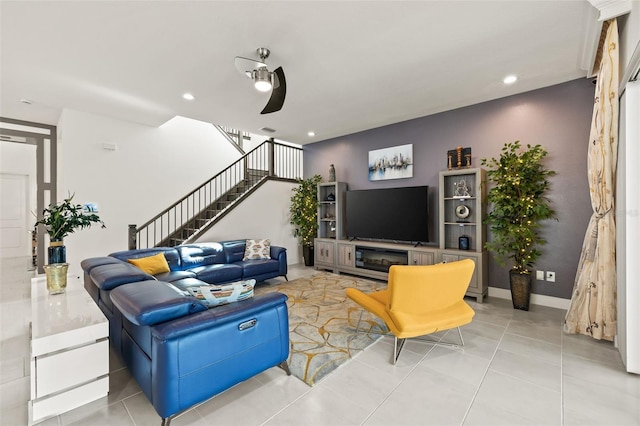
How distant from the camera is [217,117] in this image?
4.91 metres

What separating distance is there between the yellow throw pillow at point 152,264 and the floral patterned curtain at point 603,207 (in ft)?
16.5

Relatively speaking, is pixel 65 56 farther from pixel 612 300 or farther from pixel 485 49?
pixel 612 300

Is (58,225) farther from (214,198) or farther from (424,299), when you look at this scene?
(214,198)

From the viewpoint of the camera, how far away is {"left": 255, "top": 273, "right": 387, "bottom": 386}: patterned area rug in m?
2.37

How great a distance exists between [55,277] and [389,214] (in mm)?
4545

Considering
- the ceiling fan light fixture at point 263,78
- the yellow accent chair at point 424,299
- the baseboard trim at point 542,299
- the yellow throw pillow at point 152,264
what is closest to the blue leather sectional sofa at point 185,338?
the yellow accent chair at point 424,299

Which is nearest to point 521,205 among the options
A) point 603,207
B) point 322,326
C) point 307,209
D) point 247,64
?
point 603,207

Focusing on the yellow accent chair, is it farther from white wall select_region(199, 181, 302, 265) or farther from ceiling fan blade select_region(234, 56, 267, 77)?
white wall select_region(199, 181, 302, 265)

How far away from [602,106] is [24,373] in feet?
18.3

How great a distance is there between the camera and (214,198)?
21.8ft

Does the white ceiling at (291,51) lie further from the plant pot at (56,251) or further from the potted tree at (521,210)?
the plant pot at (56,251)

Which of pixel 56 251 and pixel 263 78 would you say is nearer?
pixel 56 251

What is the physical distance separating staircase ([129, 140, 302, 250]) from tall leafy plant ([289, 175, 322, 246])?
Answer: 2.03 feet

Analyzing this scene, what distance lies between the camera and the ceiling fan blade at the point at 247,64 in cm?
269
